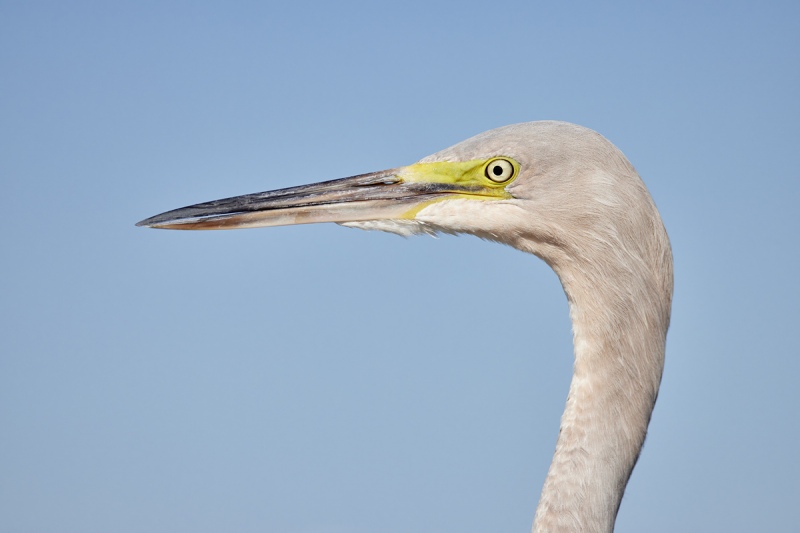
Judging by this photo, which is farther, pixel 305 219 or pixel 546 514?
pixel 305 219

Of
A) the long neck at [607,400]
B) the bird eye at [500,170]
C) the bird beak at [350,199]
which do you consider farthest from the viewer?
the bird beak at [350,199]

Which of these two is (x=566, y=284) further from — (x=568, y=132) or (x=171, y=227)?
(x=171, y=227)

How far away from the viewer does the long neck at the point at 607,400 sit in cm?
362

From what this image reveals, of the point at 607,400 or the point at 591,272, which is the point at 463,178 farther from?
the point at 607,400

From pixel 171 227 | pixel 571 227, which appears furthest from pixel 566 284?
pixel 171 227

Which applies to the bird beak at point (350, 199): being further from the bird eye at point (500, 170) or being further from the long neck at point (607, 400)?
the long neck at point (607, 400)

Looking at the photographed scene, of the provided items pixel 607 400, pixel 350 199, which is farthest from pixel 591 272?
pixel 350 199

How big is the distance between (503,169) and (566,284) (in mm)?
587

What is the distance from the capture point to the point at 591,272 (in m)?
3.69

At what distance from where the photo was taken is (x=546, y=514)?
3.64 m

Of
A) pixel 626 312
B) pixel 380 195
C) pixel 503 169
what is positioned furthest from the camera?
pixel 380 195

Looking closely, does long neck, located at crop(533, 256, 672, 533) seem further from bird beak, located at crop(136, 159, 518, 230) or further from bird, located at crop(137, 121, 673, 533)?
bird beak, located at crop(136, 159, 518, 230)

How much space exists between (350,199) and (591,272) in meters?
1.23

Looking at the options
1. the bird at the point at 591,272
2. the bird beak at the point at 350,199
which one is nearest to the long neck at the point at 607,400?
the bird at the point at 591,272
